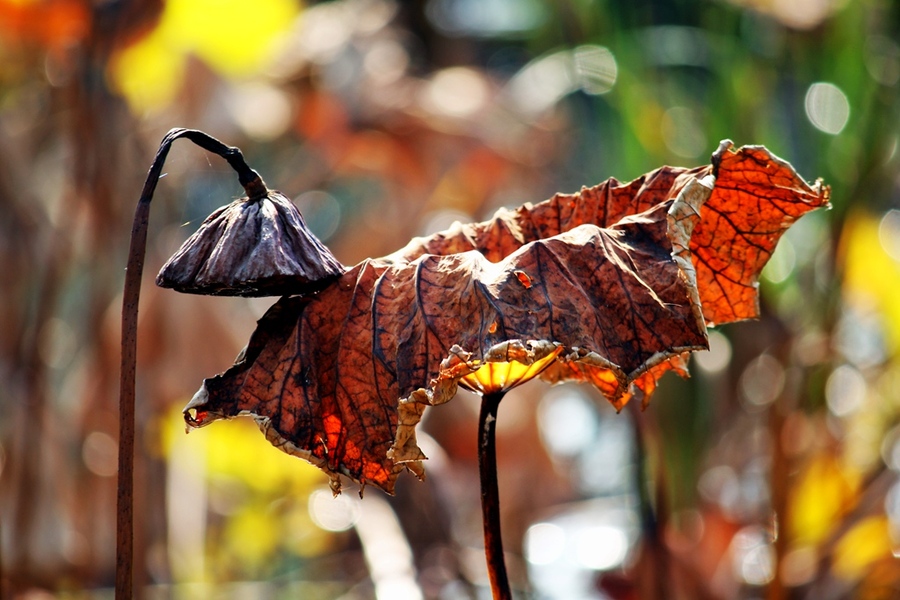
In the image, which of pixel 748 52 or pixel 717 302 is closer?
pixel 717 302

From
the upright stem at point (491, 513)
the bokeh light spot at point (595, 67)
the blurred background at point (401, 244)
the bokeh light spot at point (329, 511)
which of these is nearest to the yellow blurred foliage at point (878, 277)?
the blurred background at point (401, 244)

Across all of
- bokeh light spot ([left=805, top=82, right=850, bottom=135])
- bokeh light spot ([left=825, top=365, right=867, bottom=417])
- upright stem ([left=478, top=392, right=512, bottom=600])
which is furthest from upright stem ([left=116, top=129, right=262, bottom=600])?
bokeh light spot ([left=825, top=365, right=867, bottom=417])

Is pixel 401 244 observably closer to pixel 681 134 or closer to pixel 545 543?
pixel 681 134

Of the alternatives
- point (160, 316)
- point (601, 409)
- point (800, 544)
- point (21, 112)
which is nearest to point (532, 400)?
point (601, 409)

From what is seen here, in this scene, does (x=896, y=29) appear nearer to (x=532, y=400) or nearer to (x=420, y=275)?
(x=532, y=400)

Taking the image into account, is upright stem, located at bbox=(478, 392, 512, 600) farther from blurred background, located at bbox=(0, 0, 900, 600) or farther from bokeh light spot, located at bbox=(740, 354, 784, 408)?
bokeh light spot, located at bbox=(740, 354, 784, 408)
